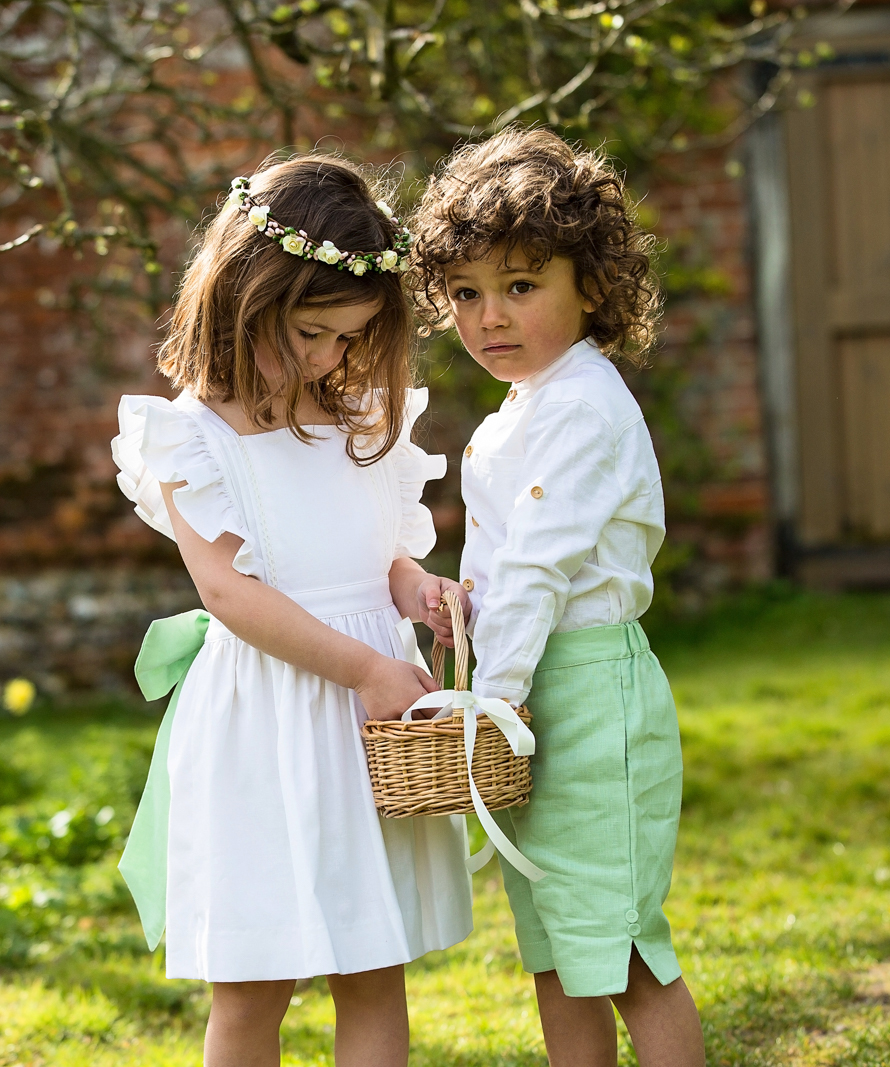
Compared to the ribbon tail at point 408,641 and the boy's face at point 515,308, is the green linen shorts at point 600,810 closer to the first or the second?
the ribbon tail at point 408,641

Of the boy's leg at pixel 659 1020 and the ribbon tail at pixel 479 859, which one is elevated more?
the ribbon tail at pixel 479 859

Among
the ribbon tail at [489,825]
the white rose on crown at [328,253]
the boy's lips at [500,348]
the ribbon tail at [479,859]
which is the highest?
the white rose on crown at [328,253]

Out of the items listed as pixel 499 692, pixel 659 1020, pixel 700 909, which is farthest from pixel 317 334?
pixel 700 909

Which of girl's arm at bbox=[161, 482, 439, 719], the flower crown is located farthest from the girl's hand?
the flower crown

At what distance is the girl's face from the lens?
6.07 feet

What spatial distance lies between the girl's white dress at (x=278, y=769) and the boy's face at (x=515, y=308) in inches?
12.2

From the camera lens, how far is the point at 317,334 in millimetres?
1878

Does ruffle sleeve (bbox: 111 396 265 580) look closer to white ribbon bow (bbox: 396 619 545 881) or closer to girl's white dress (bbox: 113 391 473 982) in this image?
girl's white dress (bbox: 113 391 473 982)

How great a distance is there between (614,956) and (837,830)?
2.02 metres

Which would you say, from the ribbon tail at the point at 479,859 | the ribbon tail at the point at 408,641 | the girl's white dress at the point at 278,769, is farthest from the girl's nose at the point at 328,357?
the ribbon tail at the point at 479,859

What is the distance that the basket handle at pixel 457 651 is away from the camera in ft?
5.62

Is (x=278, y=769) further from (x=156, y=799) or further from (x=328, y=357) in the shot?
(x=328, y=357)

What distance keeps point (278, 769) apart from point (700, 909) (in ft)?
5.52

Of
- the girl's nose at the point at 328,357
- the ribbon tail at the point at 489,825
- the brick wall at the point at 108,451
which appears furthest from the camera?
the brick wall at the point at 108,451
